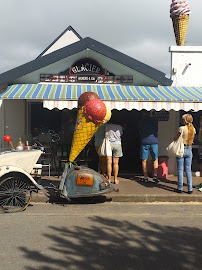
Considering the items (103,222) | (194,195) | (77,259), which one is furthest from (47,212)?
(194,195)

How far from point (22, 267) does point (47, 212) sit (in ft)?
7.01

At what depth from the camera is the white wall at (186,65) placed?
874 cm

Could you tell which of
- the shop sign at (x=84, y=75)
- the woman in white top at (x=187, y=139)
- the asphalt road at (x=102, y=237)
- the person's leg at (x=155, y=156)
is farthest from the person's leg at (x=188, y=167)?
the shop sign at (x=84, y=75)

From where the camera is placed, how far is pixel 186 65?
8742 mm

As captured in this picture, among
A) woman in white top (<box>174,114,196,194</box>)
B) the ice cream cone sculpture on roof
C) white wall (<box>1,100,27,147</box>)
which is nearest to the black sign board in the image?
white wall (<box>1,100,27,147</box>)

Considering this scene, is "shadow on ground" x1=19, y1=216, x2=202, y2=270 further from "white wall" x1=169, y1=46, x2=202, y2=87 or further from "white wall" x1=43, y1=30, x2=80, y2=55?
"white wall" x1=43, y1=30, x2=80, y2=55

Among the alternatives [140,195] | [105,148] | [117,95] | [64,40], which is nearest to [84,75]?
→ [117,95]

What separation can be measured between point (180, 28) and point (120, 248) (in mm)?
7706

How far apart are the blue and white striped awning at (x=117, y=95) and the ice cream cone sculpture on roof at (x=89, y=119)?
1226 millimetres

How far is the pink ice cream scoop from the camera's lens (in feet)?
30.0

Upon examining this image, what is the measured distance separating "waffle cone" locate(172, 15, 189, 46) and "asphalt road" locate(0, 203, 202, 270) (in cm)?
565

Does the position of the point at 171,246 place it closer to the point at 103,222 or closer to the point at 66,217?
the point at 103,222

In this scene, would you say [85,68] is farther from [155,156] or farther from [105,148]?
[155,156]

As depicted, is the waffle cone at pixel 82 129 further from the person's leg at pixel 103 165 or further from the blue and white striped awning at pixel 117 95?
the person's leg at pixel 103 165
